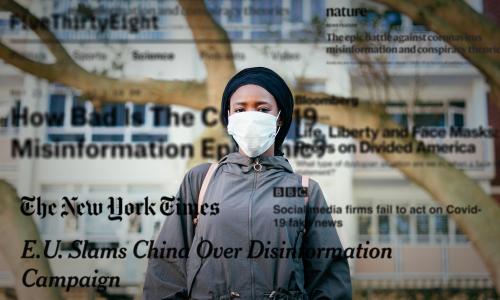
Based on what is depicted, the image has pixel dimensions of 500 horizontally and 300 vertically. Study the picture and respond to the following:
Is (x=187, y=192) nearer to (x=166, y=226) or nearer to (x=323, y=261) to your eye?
(x=166, y=226)

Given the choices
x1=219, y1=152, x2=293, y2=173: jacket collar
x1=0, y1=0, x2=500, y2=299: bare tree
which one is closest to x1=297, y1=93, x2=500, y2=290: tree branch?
x1=0, y1=0, x2=500, y2=299: bare tree

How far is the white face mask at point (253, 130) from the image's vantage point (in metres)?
2.06

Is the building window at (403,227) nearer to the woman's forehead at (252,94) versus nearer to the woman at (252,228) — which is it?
the woman at (252,228)

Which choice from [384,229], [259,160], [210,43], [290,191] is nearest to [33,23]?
[210,43]

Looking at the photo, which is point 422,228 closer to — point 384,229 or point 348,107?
point 384,229

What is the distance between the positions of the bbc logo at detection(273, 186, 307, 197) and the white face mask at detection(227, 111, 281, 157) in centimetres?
18

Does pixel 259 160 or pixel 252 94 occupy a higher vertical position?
pixel 252 94

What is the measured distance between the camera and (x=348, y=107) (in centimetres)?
320

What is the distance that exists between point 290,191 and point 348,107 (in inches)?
50.8

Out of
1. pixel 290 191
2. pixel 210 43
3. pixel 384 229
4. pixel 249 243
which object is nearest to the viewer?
pixel 249 243

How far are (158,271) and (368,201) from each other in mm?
1486

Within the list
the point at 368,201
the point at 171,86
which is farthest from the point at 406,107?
the point at 171,86

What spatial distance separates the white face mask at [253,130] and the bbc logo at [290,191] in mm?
175

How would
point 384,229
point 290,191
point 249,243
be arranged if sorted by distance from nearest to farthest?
point 249,243, point 290,191, point 384,229
